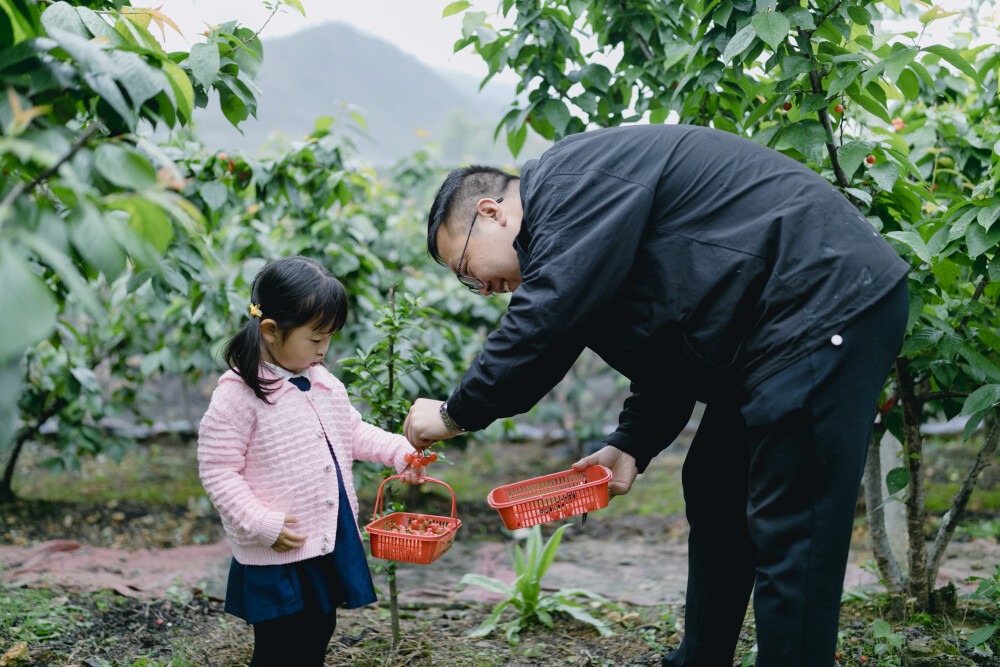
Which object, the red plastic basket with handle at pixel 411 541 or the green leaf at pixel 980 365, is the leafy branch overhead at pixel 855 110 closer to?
the green leaf at pixel 980 365

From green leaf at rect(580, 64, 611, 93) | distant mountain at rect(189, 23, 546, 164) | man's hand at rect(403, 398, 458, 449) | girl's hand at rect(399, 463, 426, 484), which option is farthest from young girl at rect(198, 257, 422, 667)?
distant mountain at rect(189, 23, 546, 164)

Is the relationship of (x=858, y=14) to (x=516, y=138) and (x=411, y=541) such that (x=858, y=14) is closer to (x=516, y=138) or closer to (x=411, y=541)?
(x=516, y=138)

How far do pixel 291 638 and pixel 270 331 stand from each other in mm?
787

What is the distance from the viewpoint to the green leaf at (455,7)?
2.56 metres

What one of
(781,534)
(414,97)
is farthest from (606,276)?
(414,97)

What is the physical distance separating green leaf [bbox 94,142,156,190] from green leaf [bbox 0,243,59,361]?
0.61 feet

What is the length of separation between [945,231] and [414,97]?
8995 mm

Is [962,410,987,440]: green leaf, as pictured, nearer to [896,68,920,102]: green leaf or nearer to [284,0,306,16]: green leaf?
[896,68,920,102]: green leaf

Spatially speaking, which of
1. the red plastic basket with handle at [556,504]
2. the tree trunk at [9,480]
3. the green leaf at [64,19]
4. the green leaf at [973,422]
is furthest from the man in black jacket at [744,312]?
the tree trunk at [9,480]

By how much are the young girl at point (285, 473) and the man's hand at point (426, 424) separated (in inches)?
11.3

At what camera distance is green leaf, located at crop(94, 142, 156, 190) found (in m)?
A: 1.03

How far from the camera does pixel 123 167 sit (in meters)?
1.05

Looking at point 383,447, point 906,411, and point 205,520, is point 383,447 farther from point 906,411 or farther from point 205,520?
point 205,520

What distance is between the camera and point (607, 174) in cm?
160
